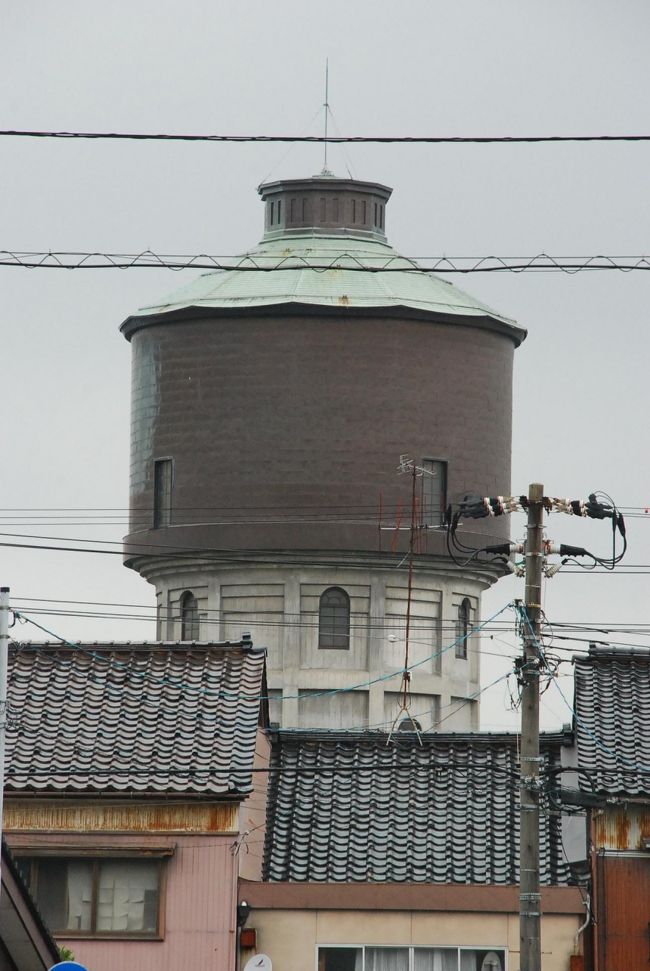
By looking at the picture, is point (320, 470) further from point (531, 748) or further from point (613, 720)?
point (531, 748)

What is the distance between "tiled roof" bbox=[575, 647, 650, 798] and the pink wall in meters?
4.51

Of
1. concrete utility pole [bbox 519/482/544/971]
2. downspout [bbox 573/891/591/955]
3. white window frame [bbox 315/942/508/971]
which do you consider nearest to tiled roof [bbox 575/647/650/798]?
downspout [bbox 573/891/591/955]

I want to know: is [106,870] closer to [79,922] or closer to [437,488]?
[79,922]

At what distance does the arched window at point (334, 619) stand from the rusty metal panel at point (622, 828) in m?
13.7

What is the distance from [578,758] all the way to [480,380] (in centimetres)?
1418

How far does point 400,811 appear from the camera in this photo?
27.8 meters

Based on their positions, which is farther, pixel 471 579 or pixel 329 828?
pixel 471 579

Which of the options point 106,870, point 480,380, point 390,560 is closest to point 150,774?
point 106,870

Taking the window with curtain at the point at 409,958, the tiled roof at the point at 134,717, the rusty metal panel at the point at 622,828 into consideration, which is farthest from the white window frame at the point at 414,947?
the tiled roof at the point at 134,717

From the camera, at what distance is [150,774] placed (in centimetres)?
2527

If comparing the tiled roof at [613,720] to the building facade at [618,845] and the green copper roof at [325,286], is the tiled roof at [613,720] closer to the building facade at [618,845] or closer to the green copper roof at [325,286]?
the building facade at [618,845]

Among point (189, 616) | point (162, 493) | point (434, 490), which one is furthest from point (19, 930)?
point (162, 493)

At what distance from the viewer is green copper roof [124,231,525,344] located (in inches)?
1508

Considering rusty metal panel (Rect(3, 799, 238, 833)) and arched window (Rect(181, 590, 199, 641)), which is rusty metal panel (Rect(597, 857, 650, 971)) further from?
arched window (Rect(181, 590, 199, 641))
